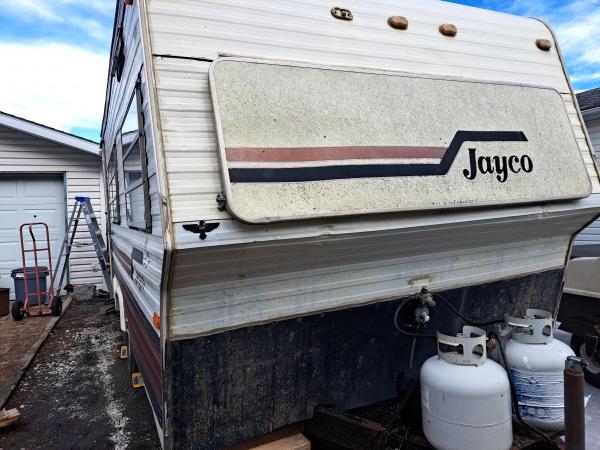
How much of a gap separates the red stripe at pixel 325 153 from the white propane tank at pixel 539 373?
106cm

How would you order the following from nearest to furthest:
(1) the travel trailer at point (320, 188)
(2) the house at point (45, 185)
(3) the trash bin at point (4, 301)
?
(1) the travel trailer at point (320, 188) → (3) the trash bin at point (4, 301) → (2) the house at point (45, 185)

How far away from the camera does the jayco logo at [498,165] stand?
2416 millimetres

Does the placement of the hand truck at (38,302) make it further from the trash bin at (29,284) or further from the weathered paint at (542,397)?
the weathered paint at (542,397)

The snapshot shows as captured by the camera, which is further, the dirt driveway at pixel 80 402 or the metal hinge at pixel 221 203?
the dirt driveway at pixel 80 402

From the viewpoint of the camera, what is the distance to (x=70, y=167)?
9477mm

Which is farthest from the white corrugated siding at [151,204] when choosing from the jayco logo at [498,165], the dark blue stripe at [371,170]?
the jayco logo at [498,165]

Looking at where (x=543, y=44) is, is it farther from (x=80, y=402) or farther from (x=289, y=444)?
(x=80, y=402)

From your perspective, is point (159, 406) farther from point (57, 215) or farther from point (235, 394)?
point (57, 215)

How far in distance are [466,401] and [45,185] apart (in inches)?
387

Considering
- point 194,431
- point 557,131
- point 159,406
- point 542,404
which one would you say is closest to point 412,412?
point 542,404

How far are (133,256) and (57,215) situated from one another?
753 cm

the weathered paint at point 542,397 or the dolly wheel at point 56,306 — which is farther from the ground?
the weathered paint at point 542,397

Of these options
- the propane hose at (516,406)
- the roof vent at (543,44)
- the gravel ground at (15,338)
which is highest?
the roof vent at (543,44)

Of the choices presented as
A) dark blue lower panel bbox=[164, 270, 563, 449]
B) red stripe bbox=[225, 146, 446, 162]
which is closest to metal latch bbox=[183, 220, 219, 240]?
red stripe bbox=[225, 146, 446, 162]
